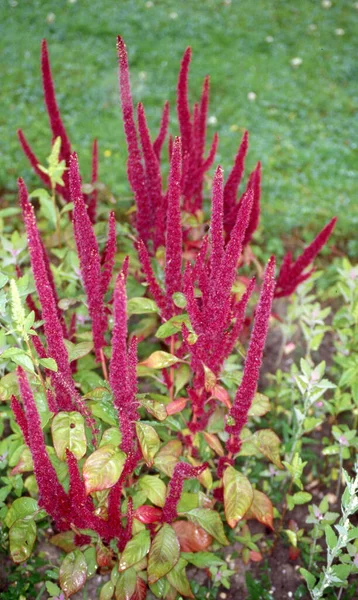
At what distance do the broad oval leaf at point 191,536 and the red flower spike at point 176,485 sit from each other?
211mm

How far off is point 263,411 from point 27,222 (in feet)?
4.15

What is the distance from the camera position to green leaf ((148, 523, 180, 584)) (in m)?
1.98

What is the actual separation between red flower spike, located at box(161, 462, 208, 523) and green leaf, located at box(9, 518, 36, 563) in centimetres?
47

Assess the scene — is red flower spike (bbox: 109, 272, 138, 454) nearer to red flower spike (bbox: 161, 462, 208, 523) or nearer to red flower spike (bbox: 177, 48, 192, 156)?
red flower spike (bbox: 161, 462, 208, 523)

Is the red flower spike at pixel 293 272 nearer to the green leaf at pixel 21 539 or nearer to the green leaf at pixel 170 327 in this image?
the green leaf at pixel 170 327

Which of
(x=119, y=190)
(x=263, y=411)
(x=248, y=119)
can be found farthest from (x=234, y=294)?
(x=248, y=119)

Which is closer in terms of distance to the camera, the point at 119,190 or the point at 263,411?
the point at 263,411

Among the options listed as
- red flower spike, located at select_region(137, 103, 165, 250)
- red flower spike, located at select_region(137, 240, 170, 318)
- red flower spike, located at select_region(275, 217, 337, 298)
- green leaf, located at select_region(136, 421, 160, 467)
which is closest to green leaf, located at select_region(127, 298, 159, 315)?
red flower spike, located at select_region(137, 240, 170, 318)

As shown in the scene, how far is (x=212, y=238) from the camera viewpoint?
5.78 ft

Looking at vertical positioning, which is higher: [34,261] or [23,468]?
[34,261]

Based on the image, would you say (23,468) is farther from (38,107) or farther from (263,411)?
(38,107)

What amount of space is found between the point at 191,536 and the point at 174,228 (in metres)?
1.26

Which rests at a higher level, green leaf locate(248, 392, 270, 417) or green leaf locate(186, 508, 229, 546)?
green leaf locate(248, 392, 270, 417)

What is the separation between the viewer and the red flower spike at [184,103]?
2.36m
